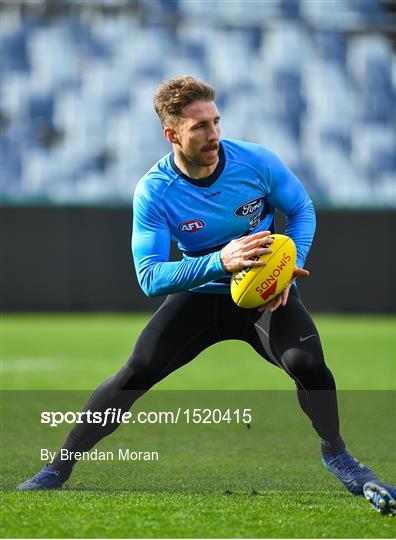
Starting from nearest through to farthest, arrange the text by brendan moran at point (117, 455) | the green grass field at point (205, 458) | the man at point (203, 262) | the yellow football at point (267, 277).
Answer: the green grass field at point (205, 458) → the yellow football at point (267, 277) → the man at point (203, 262) → the text by brendan moran at point (117, 455)

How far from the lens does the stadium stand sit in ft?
73.2

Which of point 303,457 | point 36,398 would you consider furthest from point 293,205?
point 36,398

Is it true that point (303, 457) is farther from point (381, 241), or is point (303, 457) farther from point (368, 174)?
point (368, 174)

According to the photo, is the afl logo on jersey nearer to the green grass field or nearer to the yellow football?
the yellow football

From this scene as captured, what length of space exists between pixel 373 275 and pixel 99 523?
15071 mm

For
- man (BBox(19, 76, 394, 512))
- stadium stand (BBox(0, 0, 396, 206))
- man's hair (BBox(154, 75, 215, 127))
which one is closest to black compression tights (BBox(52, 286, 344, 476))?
man (BBox(19, 76, 394, 512))

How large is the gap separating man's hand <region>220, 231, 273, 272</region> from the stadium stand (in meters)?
17.2

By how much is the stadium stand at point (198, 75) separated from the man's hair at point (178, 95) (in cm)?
1678

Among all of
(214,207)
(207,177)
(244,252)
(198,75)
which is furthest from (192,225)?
(198,75)

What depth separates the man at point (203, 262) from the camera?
506 cm

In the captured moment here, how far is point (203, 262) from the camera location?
493cm

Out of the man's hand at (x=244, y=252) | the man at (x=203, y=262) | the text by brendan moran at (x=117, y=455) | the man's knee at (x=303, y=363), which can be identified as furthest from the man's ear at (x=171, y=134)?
the text by brendan moran at (x=117, y=455)

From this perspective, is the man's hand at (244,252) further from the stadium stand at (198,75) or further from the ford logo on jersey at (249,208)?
the stadium stand at (198,75)

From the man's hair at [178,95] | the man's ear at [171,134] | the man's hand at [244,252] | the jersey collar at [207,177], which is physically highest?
the man's hair at [178,95]
